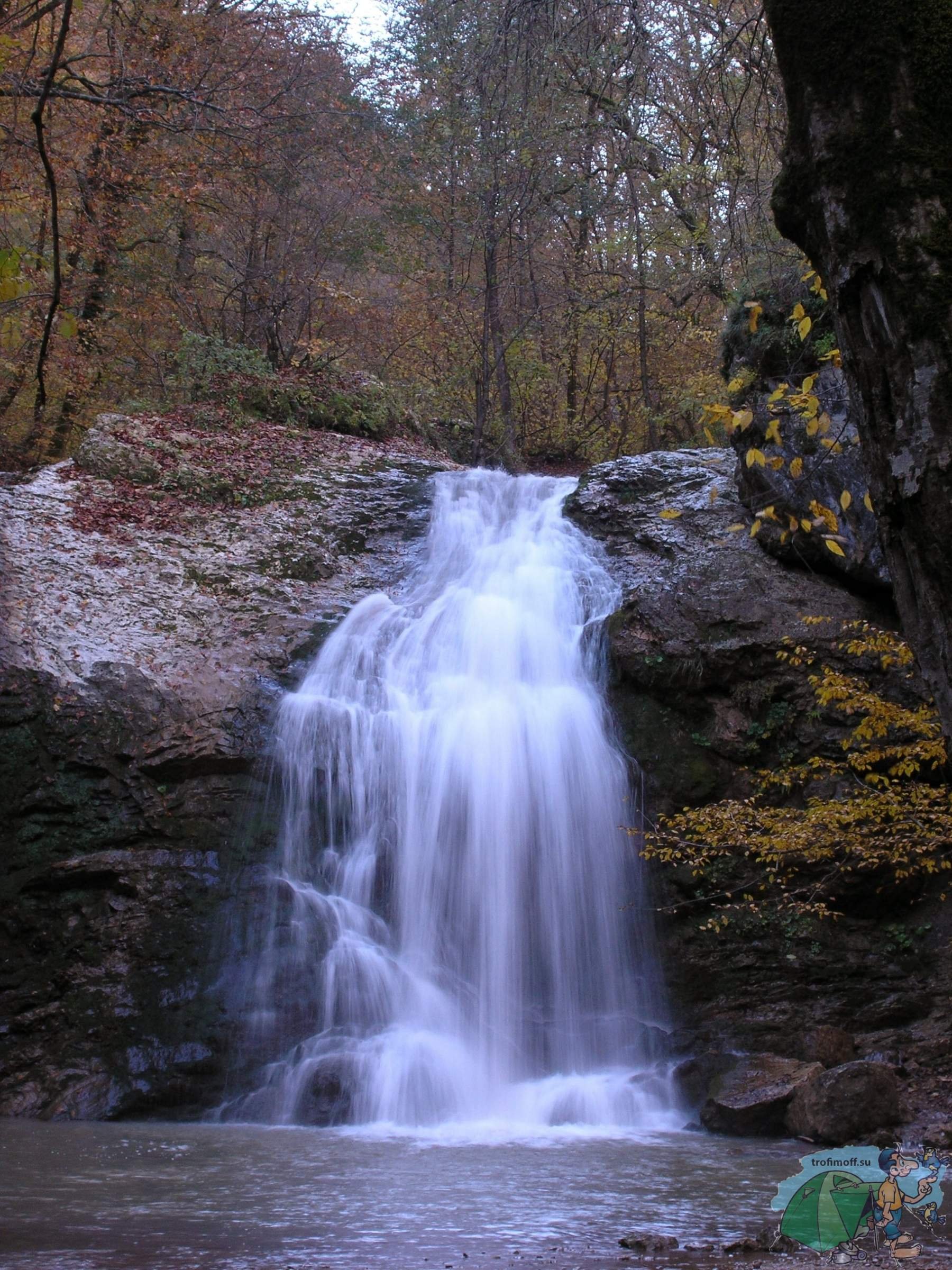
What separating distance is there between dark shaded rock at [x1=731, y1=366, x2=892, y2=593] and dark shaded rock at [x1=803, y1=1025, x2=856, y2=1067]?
12.9 ft

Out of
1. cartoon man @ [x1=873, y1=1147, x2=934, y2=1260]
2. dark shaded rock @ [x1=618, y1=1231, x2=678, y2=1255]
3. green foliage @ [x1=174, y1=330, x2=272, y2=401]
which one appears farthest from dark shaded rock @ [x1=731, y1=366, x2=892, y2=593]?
green foliage @ [x1=174, y1=330, x2=272, y2=401]

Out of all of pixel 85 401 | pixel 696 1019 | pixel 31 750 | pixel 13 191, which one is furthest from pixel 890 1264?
pixel 85 401

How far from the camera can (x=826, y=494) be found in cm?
952

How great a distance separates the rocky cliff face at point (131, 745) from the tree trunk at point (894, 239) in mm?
6844

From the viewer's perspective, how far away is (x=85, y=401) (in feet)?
52.8

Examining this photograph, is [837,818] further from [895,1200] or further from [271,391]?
[271,391]

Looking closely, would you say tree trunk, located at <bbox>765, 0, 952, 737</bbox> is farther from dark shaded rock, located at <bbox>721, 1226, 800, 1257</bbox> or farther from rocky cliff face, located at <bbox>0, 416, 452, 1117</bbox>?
rocky cliff face, located at <bbox>0, 416, 452, 1117</bbox>

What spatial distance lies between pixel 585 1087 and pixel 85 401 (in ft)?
44.4

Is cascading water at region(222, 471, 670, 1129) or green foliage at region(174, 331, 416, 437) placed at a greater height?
green foliage at region(174, 331, 416, 437)

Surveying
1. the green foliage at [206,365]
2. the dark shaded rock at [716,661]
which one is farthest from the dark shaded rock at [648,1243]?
the green foliage at [206,365]

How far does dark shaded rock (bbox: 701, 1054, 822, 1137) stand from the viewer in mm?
6406

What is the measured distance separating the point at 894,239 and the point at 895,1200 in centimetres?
279

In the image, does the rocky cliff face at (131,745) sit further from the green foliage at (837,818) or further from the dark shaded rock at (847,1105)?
the dark shaded rock at (847,1105)

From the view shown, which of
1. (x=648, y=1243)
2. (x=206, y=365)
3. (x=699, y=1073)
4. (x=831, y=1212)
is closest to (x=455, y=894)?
(x=699, y=1073)
